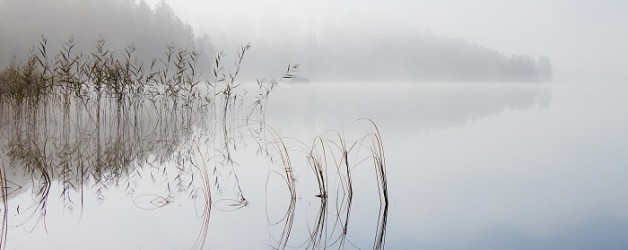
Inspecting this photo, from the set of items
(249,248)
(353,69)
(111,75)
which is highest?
(353,69)

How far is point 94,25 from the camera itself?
1587 inches

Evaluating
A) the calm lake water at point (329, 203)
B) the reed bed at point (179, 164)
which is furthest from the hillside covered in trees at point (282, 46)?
the calm lake water at point (329, 203)

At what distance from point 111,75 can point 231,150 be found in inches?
98.9

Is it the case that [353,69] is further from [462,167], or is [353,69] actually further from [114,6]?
[462,167]

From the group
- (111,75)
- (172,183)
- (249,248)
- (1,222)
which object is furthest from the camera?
(111,75)

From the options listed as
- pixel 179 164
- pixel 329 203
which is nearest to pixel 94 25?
pixel 179 164

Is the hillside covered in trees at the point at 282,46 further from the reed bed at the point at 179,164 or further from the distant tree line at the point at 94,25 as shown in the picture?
the reed bed at the point at 179,164

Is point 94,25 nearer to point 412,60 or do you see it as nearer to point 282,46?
point 282,46

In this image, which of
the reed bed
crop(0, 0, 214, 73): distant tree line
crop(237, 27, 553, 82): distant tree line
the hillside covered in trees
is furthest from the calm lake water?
crop(237, 27, 553, 82): distant tree line

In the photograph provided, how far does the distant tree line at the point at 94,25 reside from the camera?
3756 cm

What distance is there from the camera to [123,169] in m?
5.66

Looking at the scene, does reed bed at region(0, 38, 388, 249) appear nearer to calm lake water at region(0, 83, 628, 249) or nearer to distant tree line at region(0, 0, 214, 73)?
calm lake water at region(0, 83, 628, 249)

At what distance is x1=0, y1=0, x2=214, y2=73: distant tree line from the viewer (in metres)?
37.6

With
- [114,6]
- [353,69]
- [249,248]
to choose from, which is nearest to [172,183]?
[249,248]
